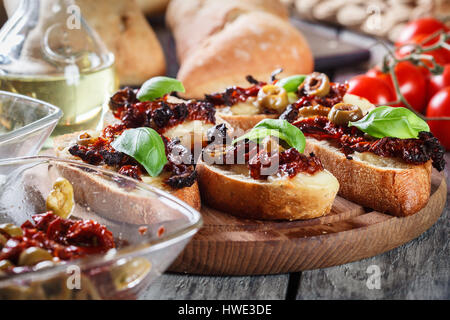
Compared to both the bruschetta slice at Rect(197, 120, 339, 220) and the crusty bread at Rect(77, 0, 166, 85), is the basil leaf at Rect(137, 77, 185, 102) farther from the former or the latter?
the crusty bread at Rect(77, 0, 166, 85)

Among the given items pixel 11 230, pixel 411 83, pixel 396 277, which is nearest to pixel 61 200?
pixel 11 230

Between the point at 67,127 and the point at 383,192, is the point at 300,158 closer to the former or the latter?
the point at 383,192

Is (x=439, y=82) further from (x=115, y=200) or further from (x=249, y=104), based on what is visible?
(x=115, y=200)

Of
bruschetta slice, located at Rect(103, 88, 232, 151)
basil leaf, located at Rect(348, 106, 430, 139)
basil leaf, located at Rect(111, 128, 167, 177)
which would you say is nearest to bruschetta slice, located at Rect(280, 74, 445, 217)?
basil leaf, located at Rect(348, 106, 430, 139)

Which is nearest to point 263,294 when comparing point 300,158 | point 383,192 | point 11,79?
point 300,158

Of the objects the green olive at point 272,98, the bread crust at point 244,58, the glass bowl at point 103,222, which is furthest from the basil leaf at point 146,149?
the bread crust at point 244,58

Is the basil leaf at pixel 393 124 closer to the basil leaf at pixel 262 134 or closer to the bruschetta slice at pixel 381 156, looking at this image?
the bruschetta slice at pixel 381 156
